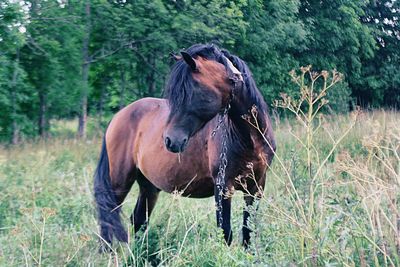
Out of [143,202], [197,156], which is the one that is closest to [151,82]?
[143,202]

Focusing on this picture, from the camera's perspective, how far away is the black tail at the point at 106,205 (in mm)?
4863

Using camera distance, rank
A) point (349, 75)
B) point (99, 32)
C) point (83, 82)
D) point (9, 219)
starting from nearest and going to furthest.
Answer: point (9, 219) < point (83, 82) < point (99, 32) < point (349, 75)

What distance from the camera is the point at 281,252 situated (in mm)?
3029

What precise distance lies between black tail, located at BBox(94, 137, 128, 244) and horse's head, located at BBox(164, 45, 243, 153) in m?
1.28

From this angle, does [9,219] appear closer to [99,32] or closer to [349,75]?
[99,32]

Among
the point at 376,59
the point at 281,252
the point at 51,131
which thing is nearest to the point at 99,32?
the point at 51,131

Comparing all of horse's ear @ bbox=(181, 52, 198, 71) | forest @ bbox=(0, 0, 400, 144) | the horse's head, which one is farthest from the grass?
forest @ bbox=(0, 0, 400, 144)

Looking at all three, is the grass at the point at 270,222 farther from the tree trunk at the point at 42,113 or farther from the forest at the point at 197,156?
the tree trunk at the point at 42,113

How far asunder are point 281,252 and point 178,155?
187 centimetres

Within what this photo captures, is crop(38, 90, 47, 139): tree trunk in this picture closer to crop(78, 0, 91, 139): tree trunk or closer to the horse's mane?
crop(78, 0, 91, 139): tree trunk

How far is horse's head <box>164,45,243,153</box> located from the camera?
373 cm

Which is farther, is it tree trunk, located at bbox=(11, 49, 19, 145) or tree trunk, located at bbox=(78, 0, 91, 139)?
tree trunk, located at bbox=(78, 0, 91, 139)

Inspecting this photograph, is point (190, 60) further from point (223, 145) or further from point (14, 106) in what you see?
point (14, 106)

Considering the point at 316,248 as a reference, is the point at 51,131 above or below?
below
